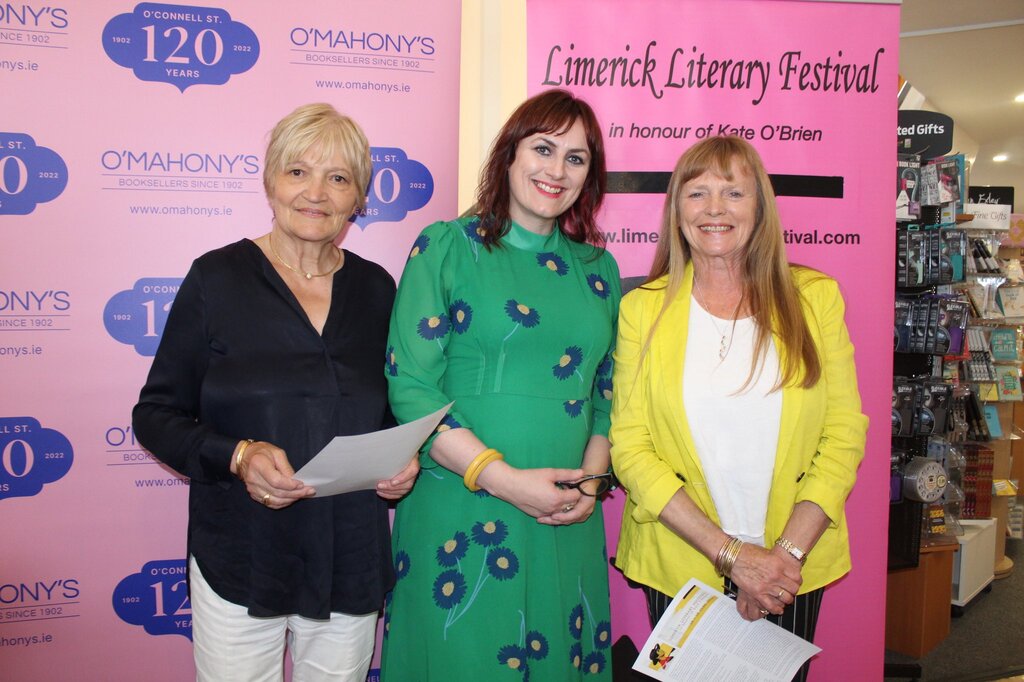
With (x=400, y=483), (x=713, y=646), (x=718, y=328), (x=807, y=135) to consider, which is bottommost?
(x=713, y=646)

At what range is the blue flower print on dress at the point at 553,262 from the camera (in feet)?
5.70

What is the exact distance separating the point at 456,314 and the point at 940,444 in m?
3.20

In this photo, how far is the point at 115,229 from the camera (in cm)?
227

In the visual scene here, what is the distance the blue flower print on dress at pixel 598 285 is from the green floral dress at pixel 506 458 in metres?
0.09

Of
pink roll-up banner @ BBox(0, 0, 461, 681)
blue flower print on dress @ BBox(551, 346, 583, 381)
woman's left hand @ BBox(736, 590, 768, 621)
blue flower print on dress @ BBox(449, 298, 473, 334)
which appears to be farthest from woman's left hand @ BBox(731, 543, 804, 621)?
pink roll-up banner @ BBox(0, 0, 461, 681)

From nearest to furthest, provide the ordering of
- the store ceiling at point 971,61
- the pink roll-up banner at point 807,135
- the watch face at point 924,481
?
the pink roll-up banner at point 807,135 → the watch face at point 924,481 → the store ceiling at point 971,61

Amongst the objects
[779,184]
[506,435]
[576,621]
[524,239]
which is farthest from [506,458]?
[779,184]

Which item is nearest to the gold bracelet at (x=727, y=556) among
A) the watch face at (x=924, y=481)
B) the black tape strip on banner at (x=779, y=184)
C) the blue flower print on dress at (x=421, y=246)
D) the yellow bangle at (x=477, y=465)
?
the yellow bangle at (x=477, y=465)

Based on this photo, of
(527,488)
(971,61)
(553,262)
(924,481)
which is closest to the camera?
(527,488)

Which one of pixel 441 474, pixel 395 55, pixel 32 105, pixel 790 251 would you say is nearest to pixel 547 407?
pixel 441 474

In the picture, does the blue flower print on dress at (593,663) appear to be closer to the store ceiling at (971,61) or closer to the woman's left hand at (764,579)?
the woman's left hand at (764,579)

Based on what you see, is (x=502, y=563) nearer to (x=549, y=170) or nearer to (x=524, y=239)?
(x=524, y=239)

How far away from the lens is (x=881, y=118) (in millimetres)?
2486

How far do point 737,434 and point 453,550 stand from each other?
746 mm
